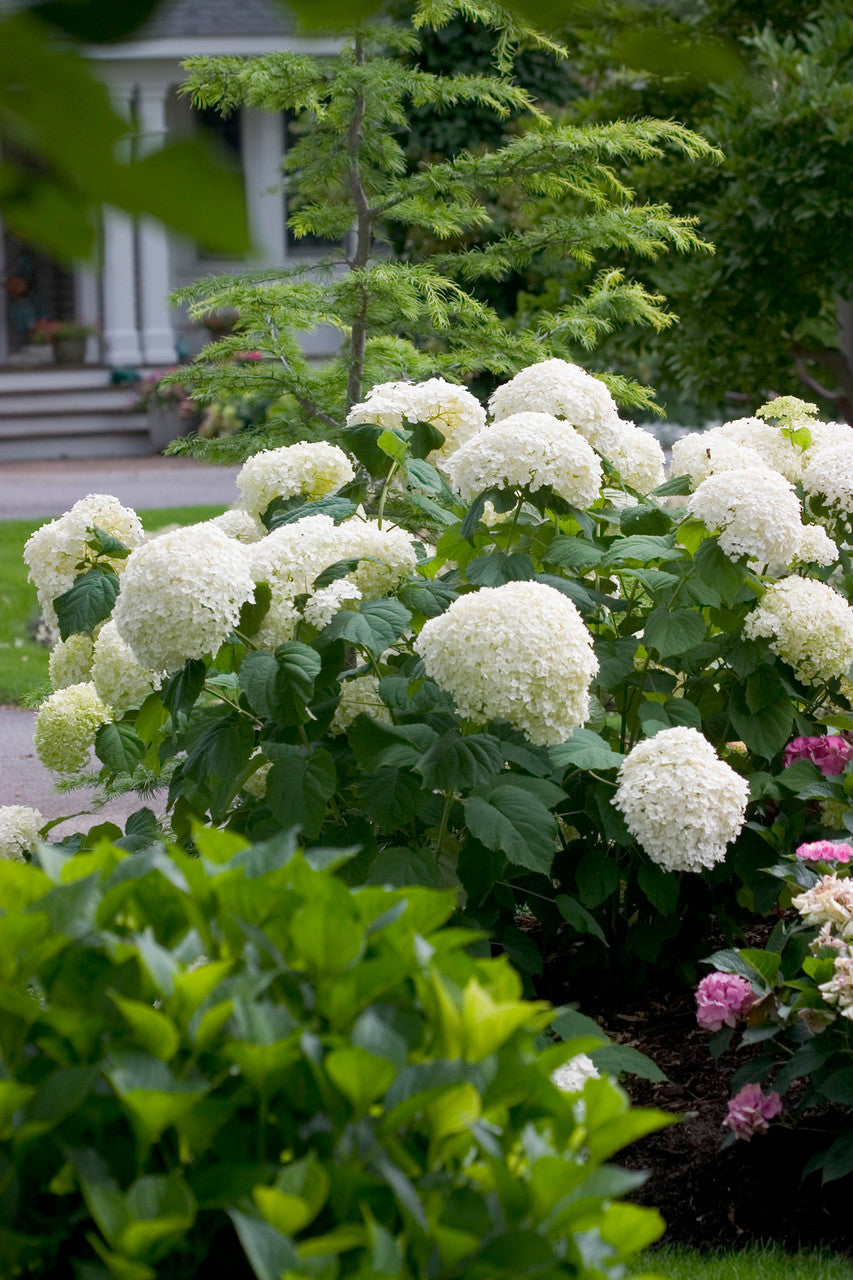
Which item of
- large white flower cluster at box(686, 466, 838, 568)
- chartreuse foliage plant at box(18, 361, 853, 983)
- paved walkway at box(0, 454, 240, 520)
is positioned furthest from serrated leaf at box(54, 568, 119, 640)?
paved walkway at box(0, 454, 240, 520)

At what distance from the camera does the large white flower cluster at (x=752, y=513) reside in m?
3.00

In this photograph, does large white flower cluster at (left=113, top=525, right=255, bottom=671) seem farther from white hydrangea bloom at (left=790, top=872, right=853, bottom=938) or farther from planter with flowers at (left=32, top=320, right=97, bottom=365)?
planter with flowers at (left=32, top=320, right=97, bottom=365)

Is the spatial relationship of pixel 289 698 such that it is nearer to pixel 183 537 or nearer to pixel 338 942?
pixel 183 537

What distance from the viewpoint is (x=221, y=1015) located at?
1422 mm

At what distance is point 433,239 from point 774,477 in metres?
10.5

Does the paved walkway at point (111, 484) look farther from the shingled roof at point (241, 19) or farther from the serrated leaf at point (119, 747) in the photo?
the shingled roof at point (241, 19)

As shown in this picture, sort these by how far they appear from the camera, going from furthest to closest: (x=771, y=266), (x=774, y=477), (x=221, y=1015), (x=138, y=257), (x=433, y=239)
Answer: (x=138, y=257)
(x=433, y=239)
(x=771, y=266)
(x=774, y=477)
(x=221, y=1015)

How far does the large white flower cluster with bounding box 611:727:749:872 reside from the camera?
2779mm

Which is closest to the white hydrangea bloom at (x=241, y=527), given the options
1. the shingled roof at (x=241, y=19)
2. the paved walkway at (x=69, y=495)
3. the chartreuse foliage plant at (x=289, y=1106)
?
the chartreuse foliage plant at (x=289, y=1106)

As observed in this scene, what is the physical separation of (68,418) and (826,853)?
17.3 meters

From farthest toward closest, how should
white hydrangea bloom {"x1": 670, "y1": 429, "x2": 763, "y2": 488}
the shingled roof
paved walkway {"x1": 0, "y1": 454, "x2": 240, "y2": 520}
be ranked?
paved walkway {"x1": 0, "y1": 454, "x2": 240, "y2": 520}
white hydrangea bloom {"x1": 670, "y1": 429, "x2": 763, "y2": 488}
the shingled roof

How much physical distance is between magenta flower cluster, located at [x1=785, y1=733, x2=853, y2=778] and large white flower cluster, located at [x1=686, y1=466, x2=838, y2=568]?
487 millimetres

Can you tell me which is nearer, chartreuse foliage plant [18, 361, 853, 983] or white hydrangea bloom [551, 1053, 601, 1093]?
white hydrangea bloom [551, 1053, 601, 1093]

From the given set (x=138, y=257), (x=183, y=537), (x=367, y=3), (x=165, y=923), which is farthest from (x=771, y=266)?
(x=138, y=257)
